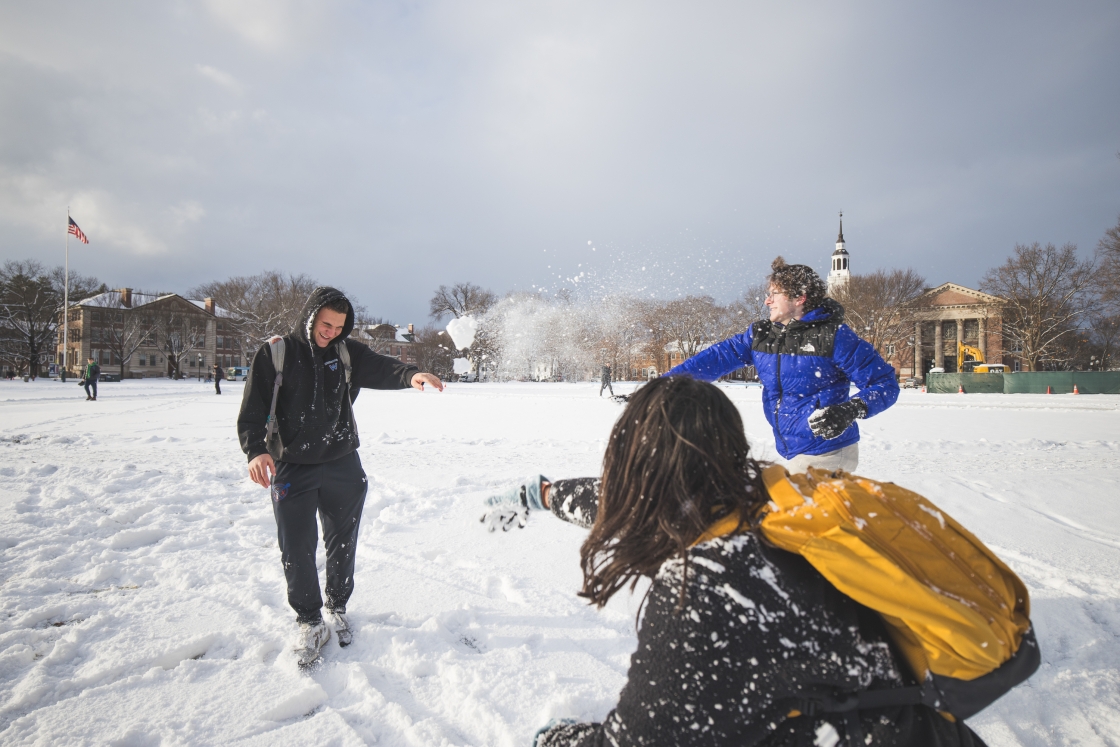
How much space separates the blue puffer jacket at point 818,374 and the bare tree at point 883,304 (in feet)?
151

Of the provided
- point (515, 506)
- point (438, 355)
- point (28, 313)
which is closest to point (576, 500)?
point (515, 506)

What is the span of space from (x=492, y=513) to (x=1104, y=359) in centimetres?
7042

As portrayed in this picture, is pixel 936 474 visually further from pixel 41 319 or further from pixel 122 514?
pixel 41 319

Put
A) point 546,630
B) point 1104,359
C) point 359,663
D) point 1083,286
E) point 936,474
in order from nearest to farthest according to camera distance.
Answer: point 359,663
point 546,630
point 936,474
point 1083,286
point 1104,359

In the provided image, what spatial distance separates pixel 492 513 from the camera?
6.00 feet

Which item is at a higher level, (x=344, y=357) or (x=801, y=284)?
(x=801, y=284)

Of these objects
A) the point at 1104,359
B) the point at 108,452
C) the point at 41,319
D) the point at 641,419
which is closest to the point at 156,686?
the point at 641,419

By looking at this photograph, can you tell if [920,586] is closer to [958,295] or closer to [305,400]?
[305,400]

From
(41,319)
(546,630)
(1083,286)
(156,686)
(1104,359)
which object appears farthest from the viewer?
(1104,359)

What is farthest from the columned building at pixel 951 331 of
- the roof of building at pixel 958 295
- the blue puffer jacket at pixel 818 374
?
the blue puffer jacket at pixel 818 374

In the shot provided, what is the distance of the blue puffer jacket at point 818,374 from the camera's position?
2.94m

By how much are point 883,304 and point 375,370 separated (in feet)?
176

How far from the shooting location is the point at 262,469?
2705mm

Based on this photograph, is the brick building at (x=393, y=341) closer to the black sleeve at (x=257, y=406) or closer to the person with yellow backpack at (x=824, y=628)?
the black sleeve at (x=257, y=406)
